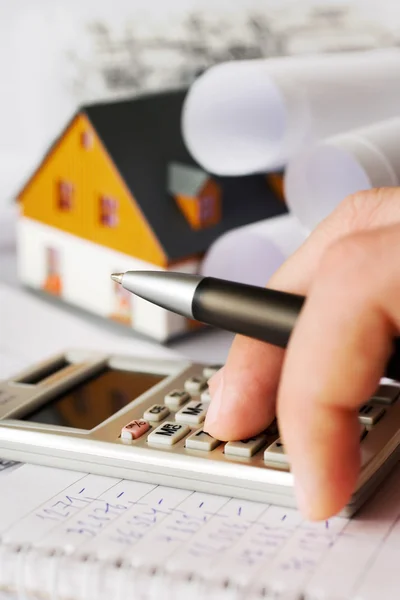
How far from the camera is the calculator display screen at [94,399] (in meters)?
0.43

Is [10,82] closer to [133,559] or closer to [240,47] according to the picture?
[240,47]

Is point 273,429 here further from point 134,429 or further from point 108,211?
point 108,211

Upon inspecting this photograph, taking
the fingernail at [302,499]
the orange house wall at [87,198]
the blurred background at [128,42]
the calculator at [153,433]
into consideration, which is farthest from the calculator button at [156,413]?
the blurred background at [128,42]

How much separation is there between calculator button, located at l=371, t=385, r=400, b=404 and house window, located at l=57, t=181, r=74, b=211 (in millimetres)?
A: 372

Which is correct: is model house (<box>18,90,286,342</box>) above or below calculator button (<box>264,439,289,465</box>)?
above

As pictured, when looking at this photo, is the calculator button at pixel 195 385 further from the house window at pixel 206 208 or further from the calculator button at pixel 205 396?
the house window at pixel 206 208

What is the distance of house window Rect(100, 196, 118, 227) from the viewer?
26.4 inches

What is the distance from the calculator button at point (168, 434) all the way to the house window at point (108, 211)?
30cm

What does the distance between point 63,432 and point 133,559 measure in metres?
0.10

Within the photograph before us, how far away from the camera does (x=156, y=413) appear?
408 mm

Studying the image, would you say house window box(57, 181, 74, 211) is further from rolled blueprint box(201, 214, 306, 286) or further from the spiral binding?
the spiral binding

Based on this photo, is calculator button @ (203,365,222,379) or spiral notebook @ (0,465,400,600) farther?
calculator button @ (203,365,222,379)

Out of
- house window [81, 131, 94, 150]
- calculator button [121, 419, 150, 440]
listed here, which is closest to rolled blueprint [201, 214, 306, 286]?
house window [81, 131, 94, 150]

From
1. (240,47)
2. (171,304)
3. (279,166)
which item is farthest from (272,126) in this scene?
(171,304)
